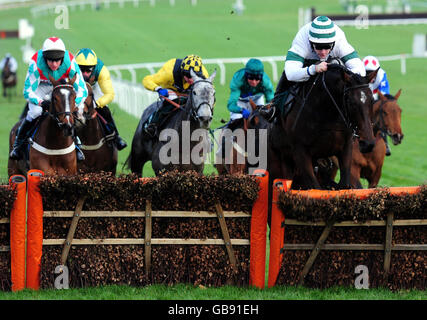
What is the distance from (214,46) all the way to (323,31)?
3131 cm

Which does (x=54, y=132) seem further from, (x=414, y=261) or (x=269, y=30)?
(x=269, y=30)

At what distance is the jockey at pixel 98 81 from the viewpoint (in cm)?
940

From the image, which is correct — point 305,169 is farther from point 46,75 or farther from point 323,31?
point 46,75

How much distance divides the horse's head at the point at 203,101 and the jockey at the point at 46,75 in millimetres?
1142

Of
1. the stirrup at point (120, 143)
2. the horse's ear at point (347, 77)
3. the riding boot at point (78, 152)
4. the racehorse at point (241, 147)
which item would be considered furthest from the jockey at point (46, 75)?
the horse's ear at point (347, 77)

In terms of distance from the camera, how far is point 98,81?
977 centimetres

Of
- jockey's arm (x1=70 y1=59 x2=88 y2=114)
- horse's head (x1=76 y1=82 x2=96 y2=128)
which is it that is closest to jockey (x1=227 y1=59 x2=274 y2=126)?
horse's head (x1=76 y1=82 x2=96 y2=128)

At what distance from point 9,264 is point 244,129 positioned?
14.3ft

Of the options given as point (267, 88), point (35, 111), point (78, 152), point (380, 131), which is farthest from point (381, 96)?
point (35, 111)

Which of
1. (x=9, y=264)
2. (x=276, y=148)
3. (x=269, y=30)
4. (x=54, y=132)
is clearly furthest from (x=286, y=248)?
(x=269, y=30)

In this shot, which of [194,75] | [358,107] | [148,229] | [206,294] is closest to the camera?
[206,294]

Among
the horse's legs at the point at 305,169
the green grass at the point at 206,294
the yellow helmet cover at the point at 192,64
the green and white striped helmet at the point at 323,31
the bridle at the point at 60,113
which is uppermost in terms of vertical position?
the green and white striped helmet at the point at 323,31

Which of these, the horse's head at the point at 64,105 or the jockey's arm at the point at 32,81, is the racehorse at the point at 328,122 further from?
the jockey's arm at the point at 32,81

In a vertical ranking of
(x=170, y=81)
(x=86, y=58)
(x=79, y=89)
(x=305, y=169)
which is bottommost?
(x=305, y=169)
